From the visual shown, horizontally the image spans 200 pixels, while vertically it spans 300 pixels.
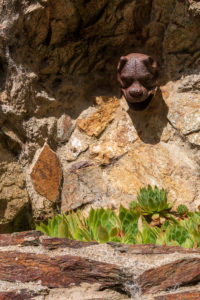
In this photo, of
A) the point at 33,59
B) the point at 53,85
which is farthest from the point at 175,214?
the point at 33,59

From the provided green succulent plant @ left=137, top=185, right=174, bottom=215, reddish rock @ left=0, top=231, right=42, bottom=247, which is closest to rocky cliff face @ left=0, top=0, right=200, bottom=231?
green succulent plant @ left=137, top=185, right=174, bottom=215

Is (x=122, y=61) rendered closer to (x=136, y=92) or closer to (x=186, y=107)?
(x=136, y=92)

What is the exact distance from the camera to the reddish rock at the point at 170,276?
0.95 meters

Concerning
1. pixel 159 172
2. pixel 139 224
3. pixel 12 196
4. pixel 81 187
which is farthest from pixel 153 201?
pixel 12 196

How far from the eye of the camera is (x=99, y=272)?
99 centimetres

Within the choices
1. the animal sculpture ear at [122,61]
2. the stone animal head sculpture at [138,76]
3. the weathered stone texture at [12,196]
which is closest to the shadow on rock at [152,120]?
the stone animal head sculpture at [138,76]

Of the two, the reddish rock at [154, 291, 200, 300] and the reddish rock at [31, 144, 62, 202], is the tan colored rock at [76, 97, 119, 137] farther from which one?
the reddish rock at [154, 291, 200, 300]

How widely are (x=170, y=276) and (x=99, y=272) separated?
21 centimetres

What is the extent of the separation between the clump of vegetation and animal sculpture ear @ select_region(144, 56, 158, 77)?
0.60 metres

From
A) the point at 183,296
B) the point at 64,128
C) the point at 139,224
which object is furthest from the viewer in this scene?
the point at 64,128

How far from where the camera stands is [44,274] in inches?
39.2

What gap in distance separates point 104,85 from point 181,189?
0.78 meters

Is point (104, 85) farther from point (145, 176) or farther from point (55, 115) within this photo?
point (145, 176)

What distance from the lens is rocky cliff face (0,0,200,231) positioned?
1.68 metres
